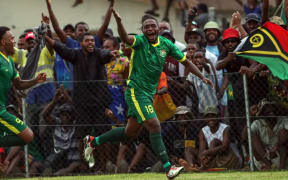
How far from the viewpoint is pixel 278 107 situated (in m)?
11.6

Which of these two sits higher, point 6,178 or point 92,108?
point 92,108

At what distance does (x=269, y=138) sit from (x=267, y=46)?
1.61m

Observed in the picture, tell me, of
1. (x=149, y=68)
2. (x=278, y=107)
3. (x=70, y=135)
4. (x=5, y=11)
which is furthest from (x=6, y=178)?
(x=5, y=11)

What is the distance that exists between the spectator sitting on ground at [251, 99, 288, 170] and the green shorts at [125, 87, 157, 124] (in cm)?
268

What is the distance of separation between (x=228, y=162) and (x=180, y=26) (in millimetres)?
12933

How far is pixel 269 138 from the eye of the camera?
457 inches

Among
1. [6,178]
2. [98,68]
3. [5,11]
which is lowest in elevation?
[6,178]

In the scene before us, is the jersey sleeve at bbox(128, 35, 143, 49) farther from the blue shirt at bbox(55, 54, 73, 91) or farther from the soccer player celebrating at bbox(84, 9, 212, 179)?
the blue shirt at bbox(55, 54, 73, 91)

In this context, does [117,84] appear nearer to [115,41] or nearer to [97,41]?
[97,41]

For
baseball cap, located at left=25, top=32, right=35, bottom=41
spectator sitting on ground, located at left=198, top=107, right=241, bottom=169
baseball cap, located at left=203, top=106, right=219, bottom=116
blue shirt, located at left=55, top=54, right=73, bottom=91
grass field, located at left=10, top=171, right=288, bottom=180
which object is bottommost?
grass field, located at left=10, top=171, right=288, bottom=180

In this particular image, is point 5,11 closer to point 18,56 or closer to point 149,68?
point 18,56

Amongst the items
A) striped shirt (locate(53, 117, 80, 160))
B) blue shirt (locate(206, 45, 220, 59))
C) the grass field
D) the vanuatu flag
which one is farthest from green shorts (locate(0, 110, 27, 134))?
blue shirt (locate(206, 45, 220, 59))

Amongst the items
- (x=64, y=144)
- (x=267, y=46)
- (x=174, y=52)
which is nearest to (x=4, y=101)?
(x=64, y=144)

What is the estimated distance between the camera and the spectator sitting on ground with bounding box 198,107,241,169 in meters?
11.7
